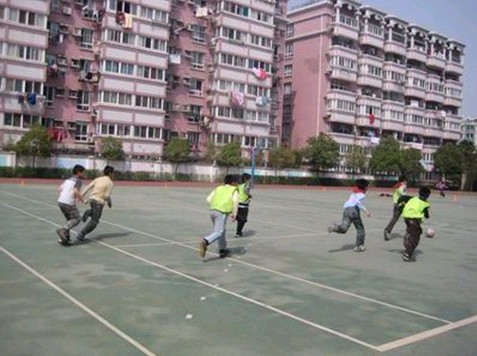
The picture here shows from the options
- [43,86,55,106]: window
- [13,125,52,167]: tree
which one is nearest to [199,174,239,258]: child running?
[13,125,52,167]: tree

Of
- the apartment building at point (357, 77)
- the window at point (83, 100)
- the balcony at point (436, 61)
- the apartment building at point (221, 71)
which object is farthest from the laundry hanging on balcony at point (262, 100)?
the balcony at point (436, 61)

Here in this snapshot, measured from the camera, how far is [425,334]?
22.4 ft

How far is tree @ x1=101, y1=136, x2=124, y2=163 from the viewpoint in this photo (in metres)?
54.5

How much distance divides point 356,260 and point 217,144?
176 ft

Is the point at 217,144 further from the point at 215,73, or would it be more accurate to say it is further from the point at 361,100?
the point at 361,100

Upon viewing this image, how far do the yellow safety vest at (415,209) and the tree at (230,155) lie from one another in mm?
49105

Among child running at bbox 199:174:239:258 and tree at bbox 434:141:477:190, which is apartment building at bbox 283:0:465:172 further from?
child running at bbox 199:174:239:258

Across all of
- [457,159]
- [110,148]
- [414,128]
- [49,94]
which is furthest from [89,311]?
[414,128]

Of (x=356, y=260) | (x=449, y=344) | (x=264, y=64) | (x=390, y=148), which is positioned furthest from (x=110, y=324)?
(x=390, y=148)

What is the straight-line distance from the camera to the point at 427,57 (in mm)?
94625

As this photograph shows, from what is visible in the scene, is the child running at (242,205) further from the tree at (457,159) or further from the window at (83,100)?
the tree at (457,159)

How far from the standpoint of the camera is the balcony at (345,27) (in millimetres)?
77375

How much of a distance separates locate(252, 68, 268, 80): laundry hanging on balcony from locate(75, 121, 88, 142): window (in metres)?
22.4

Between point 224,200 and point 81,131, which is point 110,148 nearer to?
point 81,131
